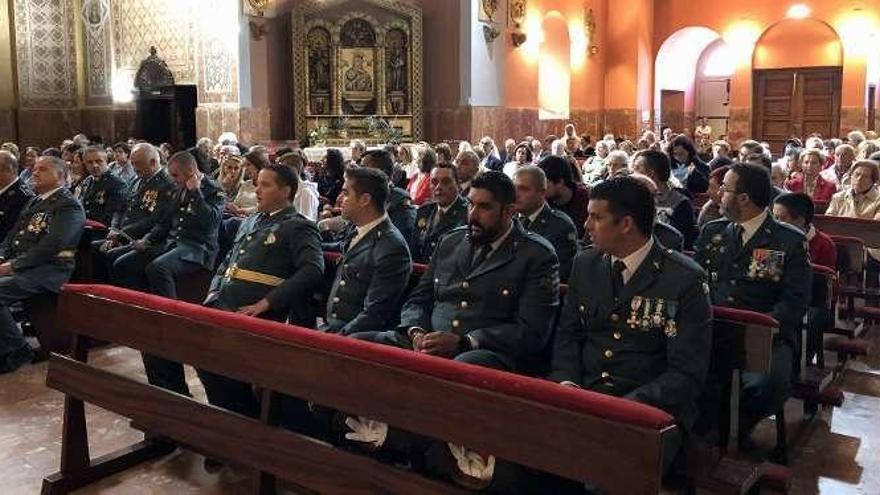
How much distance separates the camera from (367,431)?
302cm

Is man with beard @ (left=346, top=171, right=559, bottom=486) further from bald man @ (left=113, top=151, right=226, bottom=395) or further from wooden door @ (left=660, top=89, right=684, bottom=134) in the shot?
wooden door @ (left=660, top=89, right=684, bottom=134)

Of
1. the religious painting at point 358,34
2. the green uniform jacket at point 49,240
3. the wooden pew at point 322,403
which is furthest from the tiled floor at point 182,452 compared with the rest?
the religious painting at point 358,34

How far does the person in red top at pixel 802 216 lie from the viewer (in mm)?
4703

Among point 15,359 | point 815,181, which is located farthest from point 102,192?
point 815,181

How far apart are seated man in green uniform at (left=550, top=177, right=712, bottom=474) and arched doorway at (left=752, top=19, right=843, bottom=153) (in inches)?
725

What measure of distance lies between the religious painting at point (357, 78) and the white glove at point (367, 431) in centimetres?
1247

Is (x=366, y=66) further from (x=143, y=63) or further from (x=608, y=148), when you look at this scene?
(x=608, y=148)

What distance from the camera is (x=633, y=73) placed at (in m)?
20.2

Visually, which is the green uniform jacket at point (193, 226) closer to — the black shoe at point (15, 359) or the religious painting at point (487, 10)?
the black shoe at point (15, 359)

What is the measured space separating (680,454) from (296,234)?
87.0 inches

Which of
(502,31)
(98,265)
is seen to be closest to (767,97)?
(502,31)

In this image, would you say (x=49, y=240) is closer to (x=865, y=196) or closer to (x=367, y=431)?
(x=367, y=431)

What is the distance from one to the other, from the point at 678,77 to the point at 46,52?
1497 cm

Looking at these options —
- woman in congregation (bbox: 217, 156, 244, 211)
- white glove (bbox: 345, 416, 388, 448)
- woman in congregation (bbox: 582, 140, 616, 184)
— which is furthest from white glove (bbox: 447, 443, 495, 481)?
woman in congregation (bbox: 582, 140, 616, 184)
